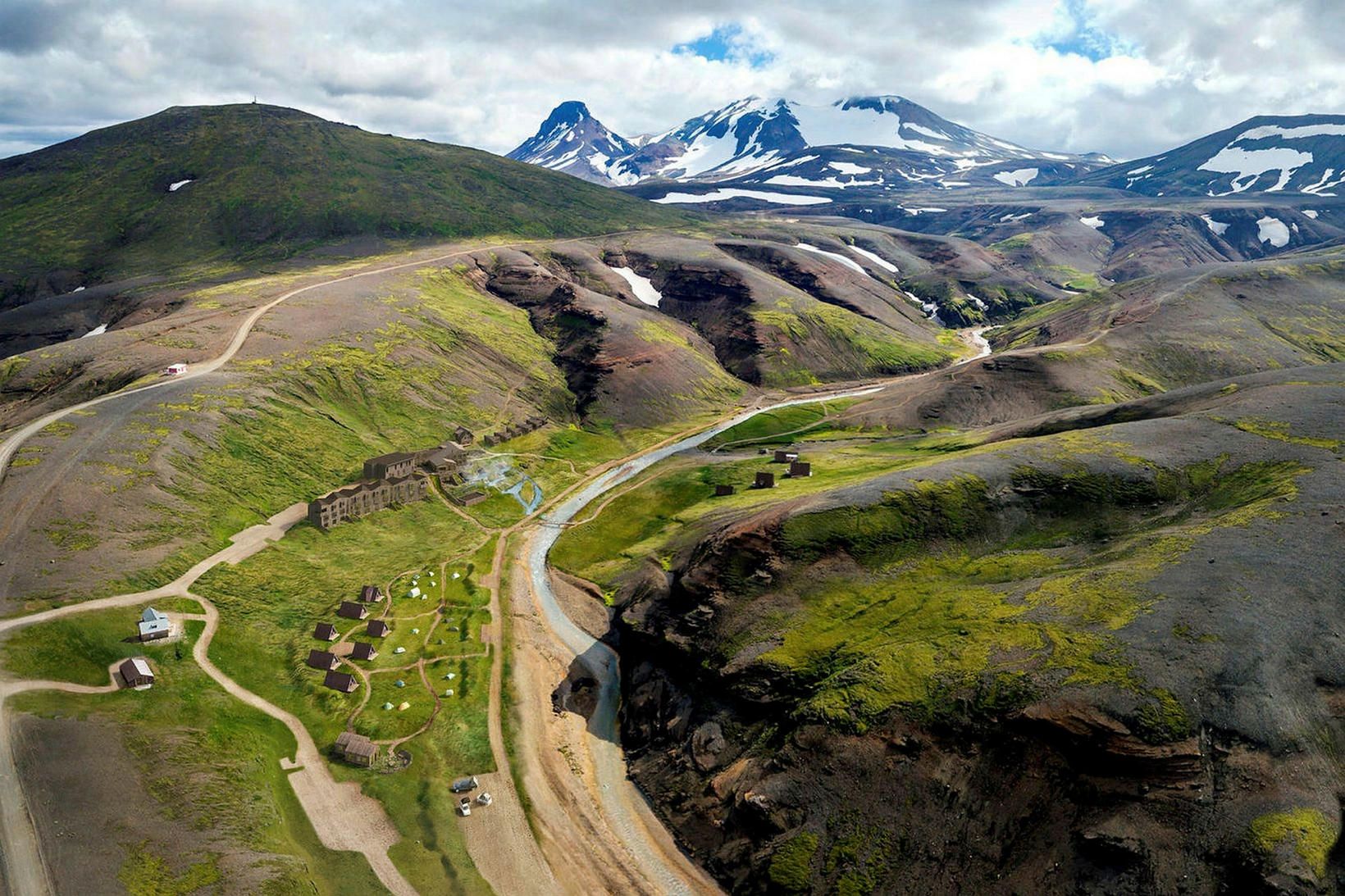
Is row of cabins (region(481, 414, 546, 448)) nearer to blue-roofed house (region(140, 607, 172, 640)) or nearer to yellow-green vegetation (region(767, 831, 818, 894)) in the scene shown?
blue-roofed house (region(140, 607, 172, 640))

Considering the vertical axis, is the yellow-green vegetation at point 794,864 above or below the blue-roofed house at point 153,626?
below

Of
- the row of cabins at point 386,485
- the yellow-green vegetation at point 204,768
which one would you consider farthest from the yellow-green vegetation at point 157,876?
the row of cabins at point 386,485

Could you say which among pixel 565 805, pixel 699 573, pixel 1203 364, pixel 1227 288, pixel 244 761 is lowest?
pixel 565 805

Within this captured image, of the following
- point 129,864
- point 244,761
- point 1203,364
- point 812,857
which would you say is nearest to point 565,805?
point 812,857

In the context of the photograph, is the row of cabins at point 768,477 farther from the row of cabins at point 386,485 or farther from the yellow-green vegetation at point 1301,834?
the yellow-green vegetation at point 1301,834

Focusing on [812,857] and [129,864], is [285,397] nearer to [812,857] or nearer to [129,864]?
[129,864]

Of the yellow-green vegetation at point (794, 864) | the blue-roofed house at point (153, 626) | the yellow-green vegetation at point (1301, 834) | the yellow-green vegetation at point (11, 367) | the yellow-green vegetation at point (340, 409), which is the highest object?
the yellow-green vegetation at point (11, 367)

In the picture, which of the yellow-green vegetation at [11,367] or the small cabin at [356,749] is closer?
the small cabin at [356,749]
